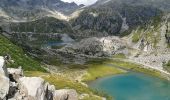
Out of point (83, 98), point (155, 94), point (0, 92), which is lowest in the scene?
point (155, 94)

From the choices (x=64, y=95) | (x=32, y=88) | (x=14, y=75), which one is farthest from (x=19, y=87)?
(x=64, y=95)

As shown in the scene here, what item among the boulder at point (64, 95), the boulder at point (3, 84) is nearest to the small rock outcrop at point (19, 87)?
the boulder at point (3, 84)

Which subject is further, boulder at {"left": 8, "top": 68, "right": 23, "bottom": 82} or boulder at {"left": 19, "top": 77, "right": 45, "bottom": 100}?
boulder at {"left": 8, "top": 68, "right": 23, "bottom": 82}

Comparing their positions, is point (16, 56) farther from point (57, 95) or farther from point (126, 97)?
point (57, 95)

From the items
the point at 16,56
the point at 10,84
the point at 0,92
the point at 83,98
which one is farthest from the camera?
the point at 16,56

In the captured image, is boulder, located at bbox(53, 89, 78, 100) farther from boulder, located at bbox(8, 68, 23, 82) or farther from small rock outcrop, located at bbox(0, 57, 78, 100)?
boulder, located at bbox(8, 68, 23, 82)

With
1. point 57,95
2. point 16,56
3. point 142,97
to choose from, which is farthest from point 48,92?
point 142,97

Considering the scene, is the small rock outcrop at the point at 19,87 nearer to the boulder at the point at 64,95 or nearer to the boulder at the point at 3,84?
the boulder at the point at 3,84

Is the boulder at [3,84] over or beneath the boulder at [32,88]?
over

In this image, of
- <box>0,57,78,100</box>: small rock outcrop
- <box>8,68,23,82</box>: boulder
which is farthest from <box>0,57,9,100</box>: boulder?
<box>8,68,23,82</box>: boulder
